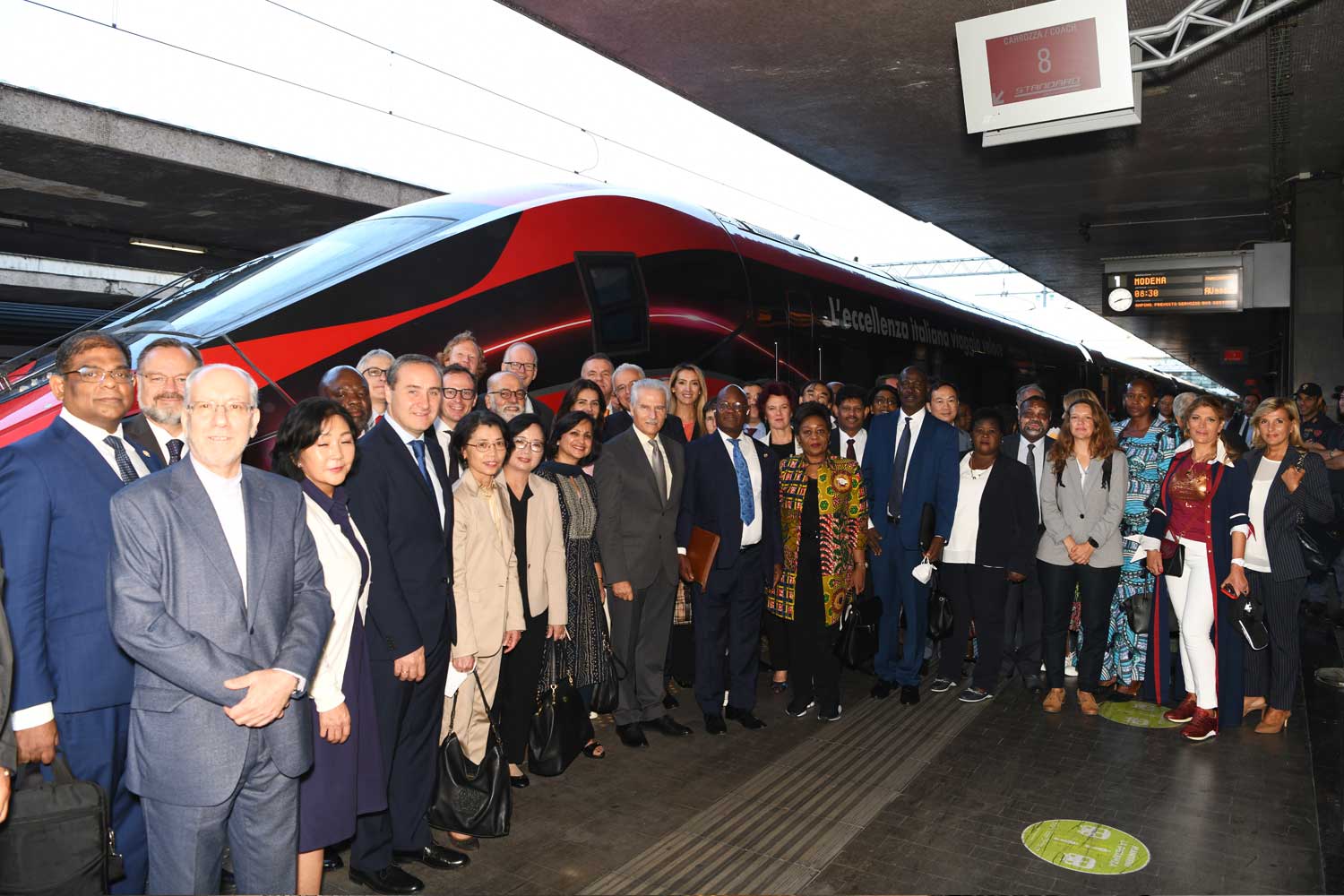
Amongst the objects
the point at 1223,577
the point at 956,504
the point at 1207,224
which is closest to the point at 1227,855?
the point at 1223,577

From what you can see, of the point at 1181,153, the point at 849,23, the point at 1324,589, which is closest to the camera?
the point at 849,23

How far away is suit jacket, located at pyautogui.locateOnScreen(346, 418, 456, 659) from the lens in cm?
348

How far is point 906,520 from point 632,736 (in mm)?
2169

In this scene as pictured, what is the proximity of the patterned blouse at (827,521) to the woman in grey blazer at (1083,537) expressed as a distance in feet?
4.00

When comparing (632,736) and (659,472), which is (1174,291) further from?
(632,736)

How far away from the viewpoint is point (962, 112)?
8.88 meters

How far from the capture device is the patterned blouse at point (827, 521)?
5480mm

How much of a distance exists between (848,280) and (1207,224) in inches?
290

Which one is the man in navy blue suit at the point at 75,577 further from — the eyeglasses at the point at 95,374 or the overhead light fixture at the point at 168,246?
the overhead light fixture at the point at 168,246

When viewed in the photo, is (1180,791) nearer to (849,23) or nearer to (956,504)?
(956,504)

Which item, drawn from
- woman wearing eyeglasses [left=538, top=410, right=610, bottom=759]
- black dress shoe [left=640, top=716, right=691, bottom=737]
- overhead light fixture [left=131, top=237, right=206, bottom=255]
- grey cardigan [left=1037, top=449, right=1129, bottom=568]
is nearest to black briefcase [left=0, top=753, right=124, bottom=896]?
woman wearing eyeglasses [left=538, top=410, right=610, bottom=759]

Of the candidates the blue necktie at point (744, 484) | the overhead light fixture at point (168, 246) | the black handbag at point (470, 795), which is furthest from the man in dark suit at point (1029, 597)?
the overhead light fixture at point (168, 246)

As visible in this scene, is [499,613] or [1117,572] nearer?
[499,613]

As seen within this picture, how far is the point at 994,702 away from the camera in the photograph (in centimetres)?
579
